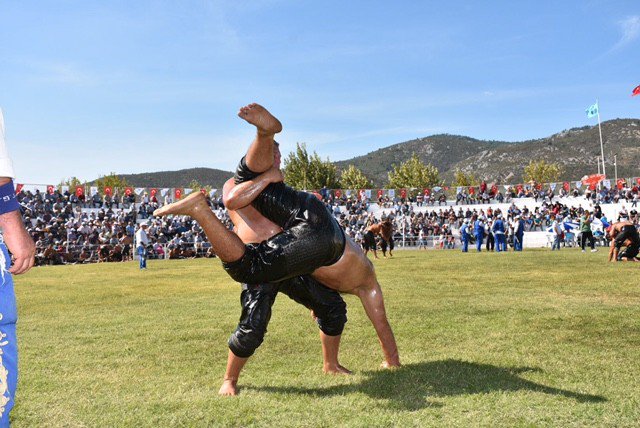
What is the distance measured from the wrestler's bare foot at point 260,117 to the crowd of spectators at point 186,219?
21.7 metres

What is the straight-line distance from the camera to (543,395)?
4.06 metres

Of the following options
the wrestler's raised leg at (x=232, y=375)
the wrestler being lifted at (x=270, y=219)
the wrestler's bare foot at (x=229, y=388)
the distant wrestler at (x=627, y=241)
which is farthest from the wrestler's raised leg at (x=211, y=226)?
the distant wrestler at (x=627, y=241)

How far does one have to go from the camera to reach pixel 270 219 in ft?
14.3

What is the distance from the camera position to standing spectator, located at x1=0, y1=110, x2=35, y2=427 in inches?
89.8

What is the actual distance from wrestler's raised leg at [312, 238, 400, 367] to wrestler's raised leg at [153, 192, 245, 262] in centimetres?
112

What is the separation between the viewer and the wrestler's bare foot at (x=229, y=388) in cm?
438

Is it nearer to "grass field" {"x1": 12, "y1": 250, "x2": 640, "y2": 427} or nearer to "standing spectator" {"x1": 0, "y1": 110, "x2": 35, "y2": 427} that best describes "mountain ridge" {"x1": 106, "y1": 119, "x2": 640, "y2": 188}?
"grass field" {"x1": 12, "y1": 250, "x2": 640, "y2": 427}

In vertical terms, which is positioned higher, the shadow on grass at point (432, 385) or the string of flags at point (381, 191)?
the string of flags at point (381, 191)

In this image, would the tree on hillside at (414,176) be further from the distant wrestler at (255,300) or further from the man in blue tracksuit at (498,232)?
the distant wrestler at (255,300)

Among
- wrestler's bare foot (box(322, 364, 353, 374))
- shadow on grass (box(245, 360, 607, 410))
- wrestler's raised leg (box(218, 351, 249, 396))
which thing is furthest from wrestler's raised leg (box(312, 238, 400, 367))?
wrestler's raised leg (box(218, 351, 249, 396))

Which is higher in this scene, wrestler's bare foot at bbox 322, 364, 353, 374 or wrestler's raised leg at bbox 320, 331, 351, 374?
wrestler's raised leg at bbox 320, 331, 351, 374

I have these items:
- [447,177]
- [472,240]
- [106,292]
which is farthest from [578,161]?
[106,292]

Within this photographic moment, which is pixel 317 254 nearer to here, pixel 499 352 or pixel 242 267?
pixel 242 267

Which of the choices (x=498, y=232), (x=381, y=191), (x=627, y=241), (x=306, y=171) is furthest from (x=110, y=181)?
(x=627, y=241)
